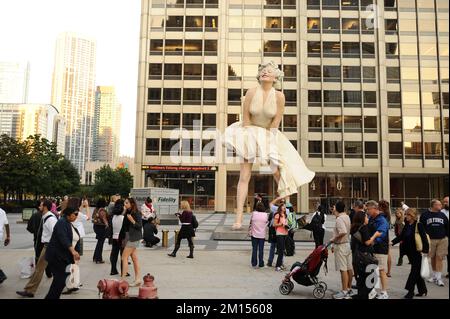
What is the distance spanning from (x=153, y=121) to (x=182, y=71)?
731cm

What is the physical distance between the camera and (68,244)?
244 inches

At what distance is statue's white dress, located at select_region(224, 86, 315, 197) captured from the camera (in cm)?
1517

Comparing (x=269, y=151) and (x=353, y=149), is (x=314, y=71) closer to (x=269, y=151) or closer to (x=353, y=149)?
(x=353, y=149)

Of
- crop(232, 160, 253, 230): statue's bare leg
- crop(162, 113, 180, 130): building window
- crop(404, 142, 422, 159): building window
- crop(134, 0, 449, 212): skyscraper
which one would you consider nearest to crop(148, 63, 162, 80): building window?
crop(134, 0, 449, 212): skyscraper

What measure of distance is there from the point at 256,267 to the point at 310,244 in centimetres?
601

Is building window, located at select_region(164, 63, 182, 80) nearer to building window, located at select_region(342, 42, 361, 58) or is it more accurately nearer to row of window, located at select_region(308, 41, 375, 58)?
row of window, located at select_region(308, 41, 375, 58)

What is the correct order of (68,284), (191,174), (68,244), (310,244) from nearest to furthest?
(68,244)
(68,284)
(310,244)
(191,174)

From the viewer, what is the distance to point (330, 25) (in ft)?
154

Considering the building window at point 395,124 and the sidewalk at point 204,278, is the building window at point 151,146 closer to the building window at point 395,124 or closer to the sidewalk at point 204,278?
the building window at point 395,124

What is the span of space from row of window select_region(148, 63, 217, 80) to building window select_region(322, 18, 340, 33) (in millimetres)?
14970

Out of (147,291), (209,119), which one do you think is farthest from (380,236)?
(209,119)

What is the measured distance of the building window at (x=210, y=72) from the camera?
4597 centimetres

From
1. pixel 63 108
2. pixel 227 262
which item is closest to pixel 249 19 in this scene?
pixel 227 262
